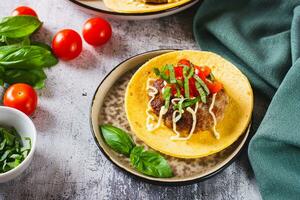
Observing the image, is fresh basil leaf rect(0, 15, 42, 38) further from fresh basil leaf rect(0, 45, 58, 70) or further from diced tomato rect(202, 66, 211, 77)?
diced tomato rect(202, 66, 211, 77)

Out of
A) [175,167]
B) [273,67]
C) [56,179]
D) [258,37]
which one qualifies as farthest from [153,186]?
[258,37]

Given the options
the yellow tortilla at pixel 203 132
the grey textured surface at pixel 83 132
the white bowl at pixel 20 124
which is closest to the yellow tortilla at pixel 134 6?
the grey textured surface at pixel 83 132

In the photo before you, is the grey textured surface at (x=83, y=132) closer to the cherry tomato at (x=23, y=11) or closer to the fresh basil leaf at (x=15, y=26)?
the cherry tomato at (x=23, y=11)

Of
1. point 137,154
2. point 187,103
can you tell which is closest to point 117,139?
point 137,154

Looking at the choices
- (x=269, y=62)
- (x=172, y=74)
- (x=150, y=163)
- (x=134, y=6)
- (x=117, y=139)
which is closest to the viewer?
(x=150, y=163)

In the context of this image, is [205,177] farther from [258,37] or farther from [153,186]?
[258,37]

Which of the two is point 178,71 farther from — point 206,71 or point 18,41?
point 18,41
